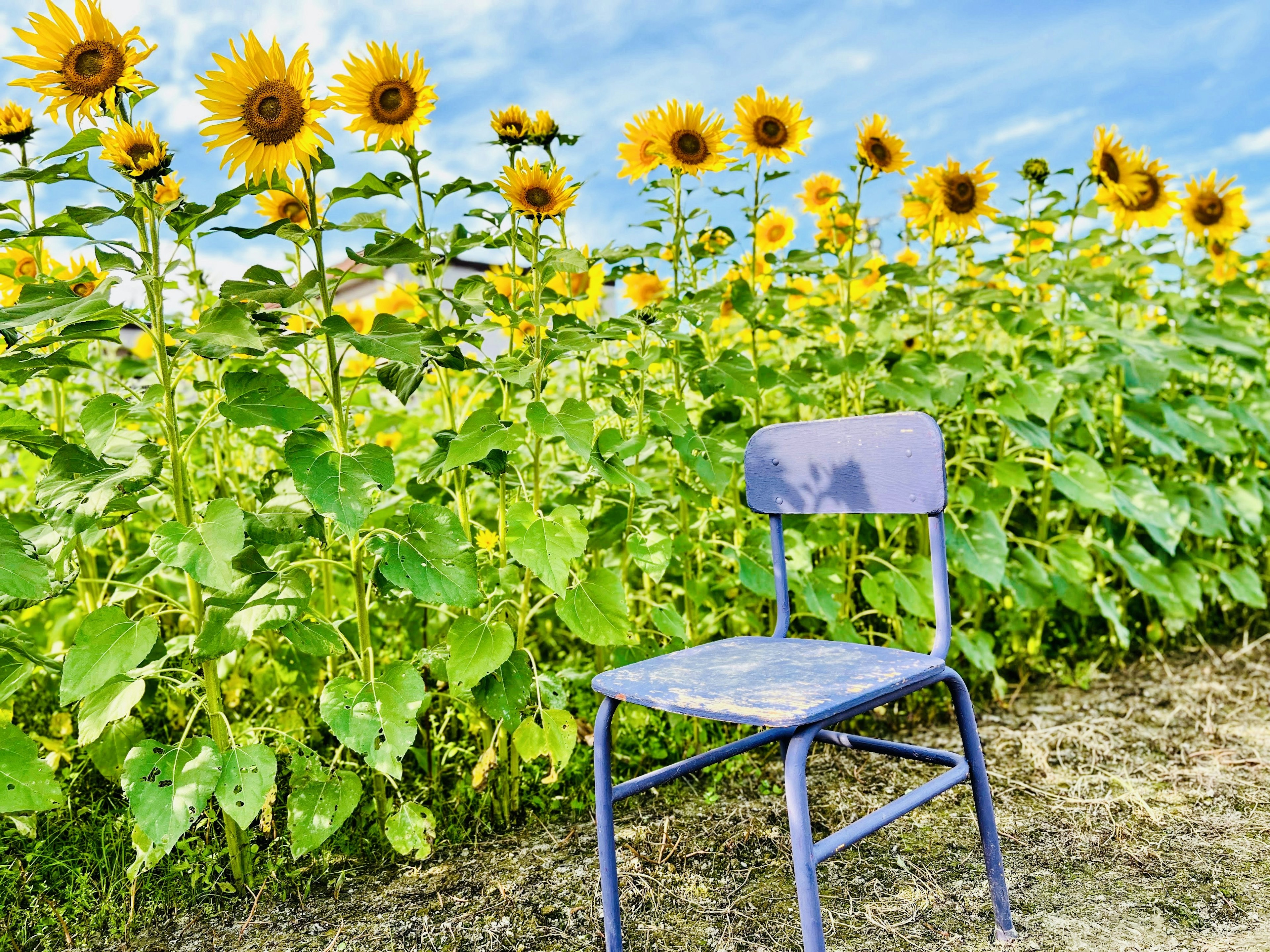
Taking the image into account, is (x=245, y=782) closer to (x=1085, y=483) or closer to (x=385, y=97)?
(x=385, y=97)

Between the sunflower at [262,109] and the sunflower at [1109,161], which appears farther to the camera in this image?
the sunflower at [1109,161]

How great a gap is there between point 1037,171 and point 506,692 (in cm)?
191

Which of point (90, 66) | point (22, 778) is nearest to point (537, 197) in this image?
point (90, 66)

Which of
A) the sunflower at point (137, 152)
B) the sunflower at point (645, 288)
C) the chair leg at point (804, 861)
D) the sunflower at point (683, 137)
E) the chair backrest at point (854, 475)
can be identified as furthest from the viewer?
the sunflower at point (645, 288)

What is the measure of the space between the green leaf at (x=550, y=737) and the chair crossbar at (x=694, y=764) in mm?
171

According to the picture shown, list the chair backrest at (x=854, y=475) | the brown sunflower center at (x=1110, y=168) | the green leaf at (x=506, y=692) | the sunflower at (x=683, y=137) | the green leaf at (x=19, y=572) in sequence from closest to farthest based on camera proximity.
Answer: the green leaf at (x=19, y=572) → the chair backrest at (x=854, y=475) → the green leaf at (x=506, y=692) → the sunflower at (x=683, y=137) → the brown sunflower center at (x=1110, y=168)

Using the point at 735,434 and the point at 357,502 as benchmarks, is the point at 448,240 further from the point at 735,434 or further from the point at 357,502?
the point at 735,434

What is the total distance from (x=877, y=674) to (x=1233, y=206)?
2.53 m

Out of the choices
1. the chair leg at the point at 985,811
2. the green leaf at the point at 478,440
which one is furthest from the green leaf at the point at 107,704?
the chair leg at the point at 985,811

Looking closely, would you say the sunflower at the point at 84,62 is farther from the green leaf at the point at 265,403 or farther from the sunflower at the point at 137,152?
the green leaf at the point at 265,403

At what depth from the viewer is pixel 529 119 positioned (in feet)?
5.58

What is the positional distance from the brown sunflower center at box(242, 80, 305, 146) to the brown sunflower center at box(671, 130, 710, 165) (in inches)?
33.6

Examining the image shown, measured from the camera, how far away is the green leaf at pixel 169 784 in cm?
139

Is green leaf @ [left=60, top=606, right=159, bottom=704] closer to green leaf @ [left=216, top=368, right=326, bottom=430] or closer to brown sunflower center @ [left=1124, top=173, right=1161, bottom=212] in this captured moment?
green leaf @ [left=216, top=368, right=326, bottom=430]
